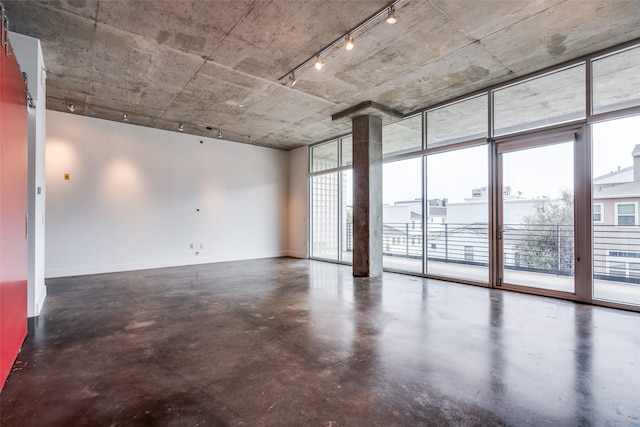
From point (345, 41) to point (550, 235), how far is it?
414 centimetres

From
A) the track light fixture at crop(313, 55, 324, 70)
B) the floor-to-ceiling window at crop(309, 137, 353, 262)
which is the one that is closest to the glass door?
the track light fixture at crop(313, 55, 324, 70)

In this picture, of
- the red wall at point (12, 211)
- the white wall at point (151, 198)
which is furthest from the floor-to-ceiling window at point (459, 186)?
the red wall at point (12, 211)

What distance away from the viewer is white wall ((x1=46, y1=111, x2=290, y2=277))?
20.4ft

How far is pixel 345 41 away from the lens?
3.72 m

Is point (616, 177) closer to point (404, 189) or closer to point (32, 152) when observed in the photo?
point (404, 189)

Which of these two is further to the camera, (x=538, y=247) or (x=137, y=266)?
(x=137, y=266)

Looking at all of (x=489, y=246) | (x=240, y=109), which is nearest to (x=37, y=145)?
(x=240, y=109)

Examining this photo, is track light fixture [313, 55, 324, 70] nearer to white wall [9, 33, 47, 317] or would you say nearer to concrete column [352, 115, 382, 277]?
concrete column [352, 115, 382, 277]

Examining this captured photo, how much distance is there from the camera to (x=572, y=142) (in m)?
4.36

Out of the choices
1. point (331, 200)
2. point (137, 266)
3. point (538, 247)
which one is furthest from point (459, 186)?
point (137, 266)

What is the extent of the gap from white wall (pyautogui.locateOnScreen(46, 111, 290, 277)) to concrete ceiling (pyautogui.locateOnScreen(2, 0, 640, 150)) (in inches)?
41.3

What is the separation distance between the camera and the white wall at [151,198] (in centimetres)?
623

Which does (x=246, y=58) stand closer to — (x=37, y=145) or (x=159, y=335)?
(x=37, y=145)

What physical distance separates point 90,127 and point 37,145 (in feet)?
10.3
